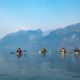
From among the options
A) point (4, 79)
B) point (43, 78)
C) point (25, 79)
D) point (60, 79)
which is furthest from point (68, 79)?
point (4, 79)

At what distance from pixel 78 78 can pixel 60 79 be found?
5790 mm

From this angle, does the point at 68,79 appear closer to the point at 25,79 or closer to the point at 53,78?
the point at 53,78

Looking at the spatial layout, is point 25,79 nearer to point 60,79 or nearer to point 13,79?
point 13,79

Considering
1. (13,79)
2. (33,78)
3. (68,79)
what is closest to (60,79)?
(68,79)

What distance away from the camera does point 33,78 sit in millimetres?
80625

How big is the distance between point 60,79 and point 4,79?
17.1 m

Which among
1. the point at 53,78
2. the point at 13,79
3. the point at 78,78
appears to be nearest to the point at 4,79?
the point at 13,79

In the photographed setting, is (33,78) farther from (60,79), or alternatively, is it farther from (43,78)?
(60,79)

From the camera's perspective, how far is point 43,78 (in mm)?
79750

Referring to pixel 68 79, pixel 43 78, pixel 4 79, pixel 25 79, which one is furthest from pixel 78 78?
pixel 4 79

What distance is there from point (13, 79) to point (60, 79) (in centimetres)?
1436

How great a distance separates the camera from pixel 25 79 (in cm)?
7862

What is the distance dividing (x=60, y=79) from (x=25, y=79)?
35.1 ft

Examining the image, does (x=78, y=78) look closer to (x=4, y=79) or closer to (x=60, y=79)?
(x=60, y=79)
